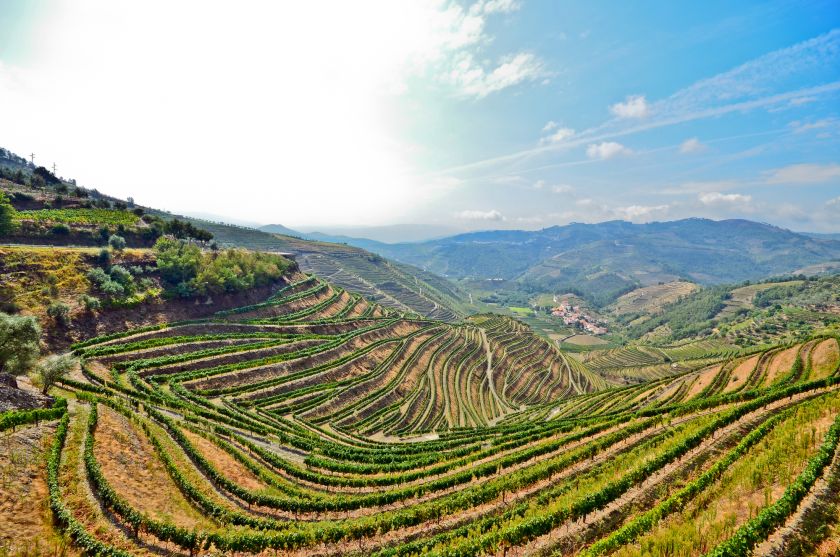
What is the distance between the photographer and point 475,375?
11531 cm

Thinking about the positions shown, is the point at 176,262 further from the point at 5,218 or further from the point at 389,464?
the point at 389,464

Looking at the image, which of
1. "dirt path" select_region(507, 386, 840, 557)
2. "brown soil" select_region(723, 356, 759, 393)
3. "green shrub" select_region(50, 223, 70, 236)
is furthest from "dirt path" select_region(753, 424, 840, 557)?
"green shrub" select_region(50, 223, 70, 236)

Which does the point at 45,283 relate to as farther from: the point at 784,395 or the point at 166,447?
the point at 784,395

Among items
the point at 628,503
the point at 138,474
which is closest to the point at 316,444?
the point at 138,474

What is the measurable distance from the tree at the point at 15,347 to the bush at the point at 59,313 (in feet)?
93.2

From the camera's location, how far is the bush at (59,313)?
61.7m

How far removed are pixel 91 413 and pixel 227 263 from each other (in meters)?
79.7

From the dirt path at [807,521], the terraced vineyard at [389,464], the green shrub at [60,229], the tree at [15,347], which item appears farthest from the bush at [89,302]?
the dirt path at [807,521]

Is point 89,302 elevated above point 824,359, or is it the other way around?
point 824,359

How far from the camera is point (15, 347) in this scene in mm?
38469

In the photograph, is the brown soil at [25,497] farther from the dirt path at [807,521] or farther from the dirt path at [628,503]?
the dirt path at [807,521]

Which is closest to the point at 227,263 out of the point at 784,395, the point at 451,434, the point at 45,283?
the point at 45,283

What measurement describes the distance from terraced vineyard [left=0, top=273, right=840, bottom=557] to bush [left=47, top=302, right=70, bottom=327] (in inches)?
257

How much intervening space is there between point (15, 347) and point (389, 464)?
45.5m
